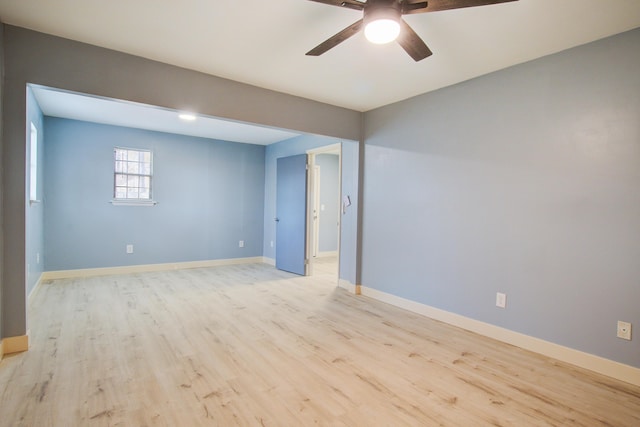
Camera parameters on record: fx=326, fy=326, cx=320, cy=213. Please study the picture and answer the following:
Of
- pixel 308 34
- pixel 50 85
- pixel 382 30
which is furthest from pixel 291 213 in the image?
pixel 382 30

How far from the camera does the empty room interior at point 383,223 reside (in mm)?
2041

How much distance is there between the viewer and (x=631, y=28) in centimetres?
227

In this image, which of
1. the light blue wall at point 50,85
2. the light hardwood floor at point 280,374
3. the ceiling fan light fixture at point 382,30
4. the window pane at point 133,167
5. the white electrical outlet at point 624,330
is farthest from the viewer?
the window pane at point 133,167

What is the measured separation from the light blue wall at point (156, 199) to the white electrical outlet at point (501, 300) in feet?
16.0

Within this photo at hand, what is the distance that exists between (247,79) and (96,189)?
3.59 metres

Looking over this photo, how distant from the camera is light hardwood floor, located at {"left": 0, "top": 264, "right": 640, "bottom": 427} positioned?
6.11 ft

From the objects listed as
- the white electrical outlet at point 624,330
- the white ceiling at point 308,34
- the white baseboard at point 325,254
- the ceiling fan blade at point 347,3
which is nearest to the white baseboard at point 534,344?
the white electrical outlet at point 624,330

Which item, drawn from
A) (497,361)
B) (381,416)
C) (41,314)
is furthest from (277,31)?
(41,314)

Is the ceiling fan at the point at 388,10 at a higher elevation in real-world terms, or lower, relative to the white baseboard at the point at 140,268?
higher

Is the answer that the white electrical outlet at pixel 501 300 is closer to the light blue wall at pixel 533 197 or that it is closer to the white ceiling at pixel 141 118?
the light blue wall at pixel 533 197

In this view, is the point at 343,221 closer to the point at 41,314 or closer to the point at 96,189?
the point at 41,314

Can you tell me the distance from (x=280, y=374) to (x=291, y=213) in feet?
12.5

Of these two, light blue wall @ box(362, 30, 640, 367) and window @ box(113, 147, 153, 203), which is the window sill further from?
light blue wall @ box(362, 30, 640, 367)

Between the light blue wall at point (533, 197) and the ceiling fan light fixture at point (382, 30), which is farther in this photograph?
the light blue wall at point (533, 197)
